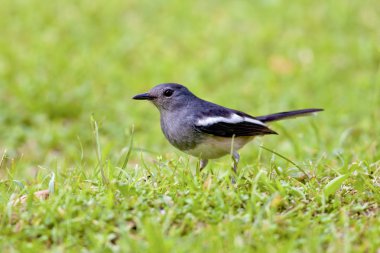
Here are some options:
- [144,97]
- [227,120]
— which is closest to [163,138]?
[144,97]

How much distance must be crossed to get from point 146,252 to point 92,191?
1.15 m

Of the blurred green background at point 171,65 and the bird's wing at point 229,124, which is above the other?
the blurred green background at point 171,65

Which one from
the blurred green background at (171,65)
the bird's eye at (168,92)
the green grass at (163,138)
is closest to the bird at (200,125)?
the bird's eye at (168,92)

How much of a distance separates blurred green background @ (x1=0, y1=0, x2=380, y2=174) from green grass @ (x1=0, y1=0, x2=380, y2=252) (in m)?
0.03

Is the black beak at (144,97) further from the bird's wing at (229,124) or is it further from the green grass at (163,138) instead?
the bird's wing at (229,124)

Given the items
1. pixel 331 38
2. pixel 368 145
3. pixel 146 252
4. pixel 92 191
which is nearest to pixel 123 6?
pixel 331 38

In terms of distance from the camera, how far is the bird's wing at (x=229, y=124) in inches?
225

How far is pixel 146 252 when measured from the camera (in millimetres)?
3748

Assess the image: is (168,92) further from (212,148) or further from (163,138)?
(163,138)

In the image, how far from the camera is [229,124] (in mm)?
5863

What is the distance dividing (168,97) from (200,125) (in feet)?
1.75

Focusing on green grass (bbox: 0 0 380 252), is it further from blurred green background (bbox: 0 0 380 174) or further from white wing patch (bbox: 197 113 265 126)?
white wing patch (bbox: 197 113 265 126)

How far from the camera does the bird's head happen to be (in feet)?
19.8

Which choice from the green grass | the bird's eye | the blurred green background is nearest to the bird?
the bird's eye
